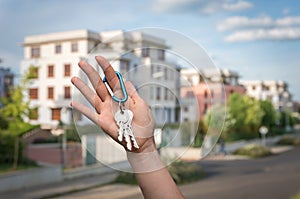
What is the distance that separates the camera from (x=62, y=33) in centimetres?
857

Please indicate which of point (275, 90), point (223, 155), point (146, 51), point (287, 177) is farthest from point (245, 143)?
point (275, 90)

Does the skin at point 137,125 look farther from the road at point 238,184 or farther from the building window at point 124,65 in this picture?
the road at point 238,184

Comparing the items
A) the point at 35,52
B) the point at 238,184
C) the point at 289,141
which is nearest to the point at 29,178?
the point at 238,184

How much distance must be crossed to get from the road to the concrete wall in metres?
0.41

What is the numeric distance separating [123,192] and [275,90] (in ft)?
59.3

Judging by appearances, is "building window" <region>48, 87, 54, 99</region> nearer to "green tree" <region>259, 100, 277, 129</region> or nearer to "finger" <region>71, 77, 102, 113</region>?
"green tree" <region>259, 100, 277, 129</region>

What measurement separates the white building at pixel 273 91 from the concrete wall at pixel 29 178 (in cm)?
1444

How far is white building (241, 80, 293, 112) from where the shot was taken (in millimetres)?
18828

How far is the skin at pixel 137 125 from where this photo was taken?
0.49 m

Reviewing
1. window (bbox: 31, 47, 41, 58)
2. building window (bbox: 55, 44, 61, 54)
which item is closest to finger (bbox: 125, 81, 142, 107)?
building window (bbox: 55, 44, 61, 54)

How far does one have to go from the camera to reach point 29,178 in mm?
3973

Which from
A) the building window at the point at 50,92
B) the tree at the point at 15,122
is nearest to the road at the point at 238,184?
the tree at the point at 15,122

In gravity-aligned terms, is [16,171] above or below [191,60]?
below

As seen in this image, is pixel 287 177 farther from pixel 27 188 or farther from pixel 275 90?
pixel 275 90
